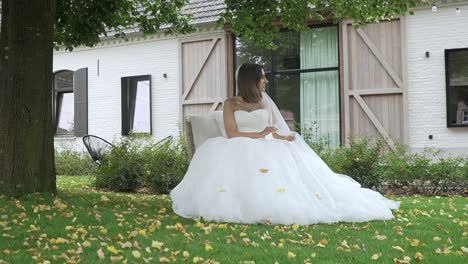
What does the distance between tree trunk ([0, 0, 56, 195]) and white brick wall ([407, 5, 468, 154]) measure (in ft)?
27.1

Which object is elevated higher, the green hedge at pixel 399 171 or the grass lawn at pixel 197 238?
the green hedge at pixel 399 171

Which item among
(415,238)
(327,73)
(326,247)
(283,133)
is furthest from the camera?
(327,73)

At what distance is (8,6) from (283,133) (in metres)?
3.65

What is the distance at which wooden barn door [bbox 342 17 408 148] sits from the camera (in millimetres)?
12141

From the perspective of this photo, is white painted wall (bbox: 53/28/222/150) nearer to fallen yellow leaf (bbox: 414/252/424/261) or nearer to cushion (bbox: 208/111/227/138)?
cushion (bbox: 208/111/227/138)

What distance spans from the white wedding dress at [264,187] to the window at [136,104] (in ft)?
31.5

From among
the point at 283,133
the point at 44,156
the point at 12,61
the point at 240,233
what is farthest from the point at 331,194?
the point at 12,61

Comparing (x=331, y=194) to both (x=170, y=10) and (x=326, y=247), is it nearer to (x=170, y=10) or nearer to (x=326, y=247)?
(x=326, y=247)

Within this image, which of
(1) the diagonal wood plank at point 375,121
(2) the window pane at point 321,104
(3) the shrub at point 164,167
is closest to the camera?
(3) the shrub at point 164,167

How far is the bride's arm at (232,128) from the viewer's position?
6.18 metres

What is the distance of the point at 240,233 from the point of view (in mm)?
4707

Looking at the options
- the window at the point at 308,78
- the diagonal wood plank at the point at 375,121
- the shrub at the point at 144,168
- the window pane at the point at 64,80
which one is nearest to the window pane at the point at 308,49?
the window at the point at 308,78

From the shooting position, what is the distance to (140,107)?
15.8 meters

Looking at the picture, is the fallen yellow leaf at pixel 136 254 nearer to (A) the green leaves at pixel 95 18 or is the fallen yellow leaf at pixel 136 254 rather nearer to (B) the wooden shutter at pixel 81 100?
(A) the green leaves at pixel 95 18
